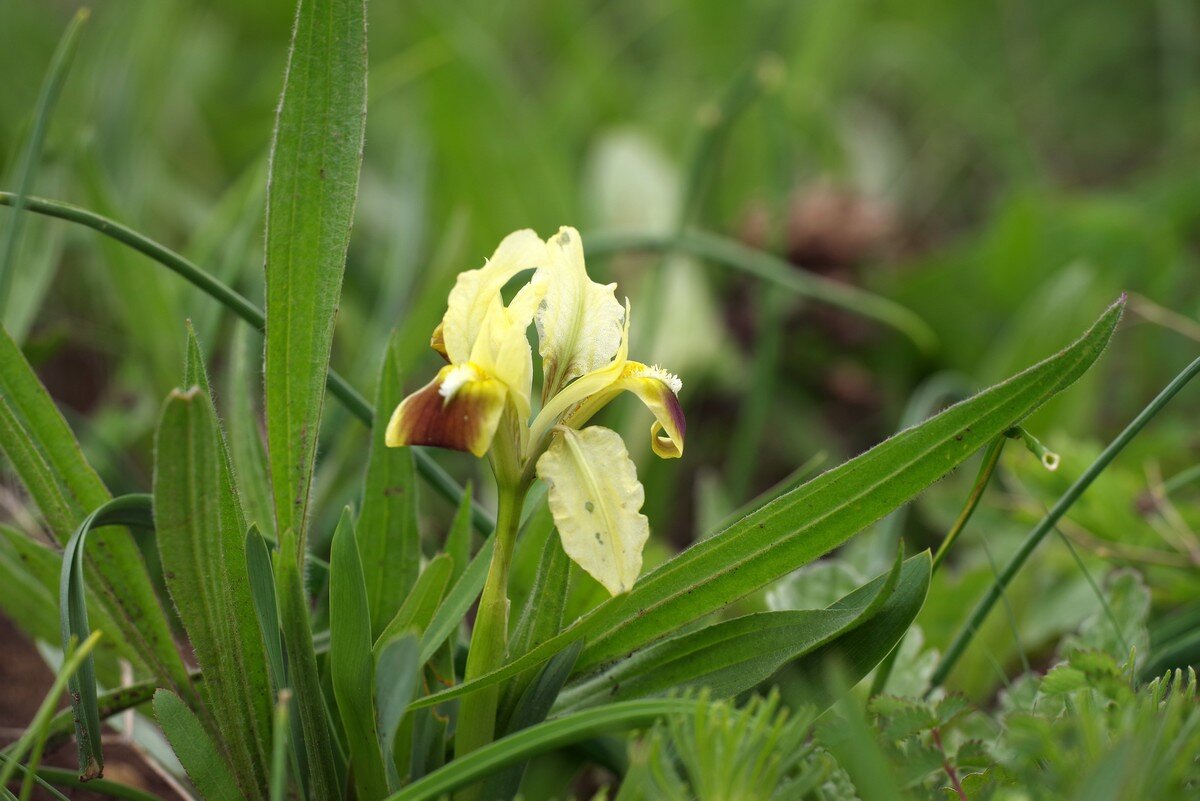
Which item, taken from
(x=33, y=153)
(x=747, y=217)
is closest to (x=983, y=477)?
(x=33, y=153)

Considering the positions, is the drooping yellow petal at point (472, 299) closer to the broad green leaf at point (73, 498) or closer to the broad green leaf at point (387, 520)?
the broad green leaf at point (387, 520)

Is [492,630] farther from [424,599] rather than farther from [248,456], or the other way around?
[248,456]

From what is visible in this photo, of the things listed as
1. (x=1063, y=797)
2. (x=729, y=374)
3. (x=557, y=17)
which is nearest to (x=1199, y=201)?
(x=729, y=374)

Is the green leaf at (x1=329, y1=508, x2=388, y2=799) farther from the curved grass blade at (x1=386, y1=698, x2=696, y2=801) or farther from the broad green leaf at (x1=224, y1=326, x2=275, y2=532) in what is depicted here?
the broad green leaf at (x1=224, y1=326, x2=275, y2=532)

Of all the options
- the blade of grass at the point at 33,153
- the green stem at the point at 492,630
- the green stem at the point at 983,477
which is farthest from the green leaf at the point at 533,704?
the blade of grass at the point at 33,153

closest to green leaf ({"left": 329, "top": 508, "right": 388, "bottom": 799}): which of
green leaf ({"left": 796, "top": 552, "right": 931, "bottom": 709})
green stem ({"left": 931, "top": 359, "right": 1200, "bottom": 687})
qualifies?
green leaf ({"left": 796, "top": 552, "right": 931, "bottom": 709})

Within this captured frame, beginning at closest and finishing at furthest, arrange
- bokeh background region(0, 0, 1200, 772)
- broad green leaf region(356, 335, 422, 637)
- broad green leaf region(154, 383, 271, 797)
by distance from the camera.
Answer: broad green leaf region(154, 383, 271, 797)
broad green leaf region(356, 335, 422, 637)
bokeh background region(0, 0, 1200, 772)
